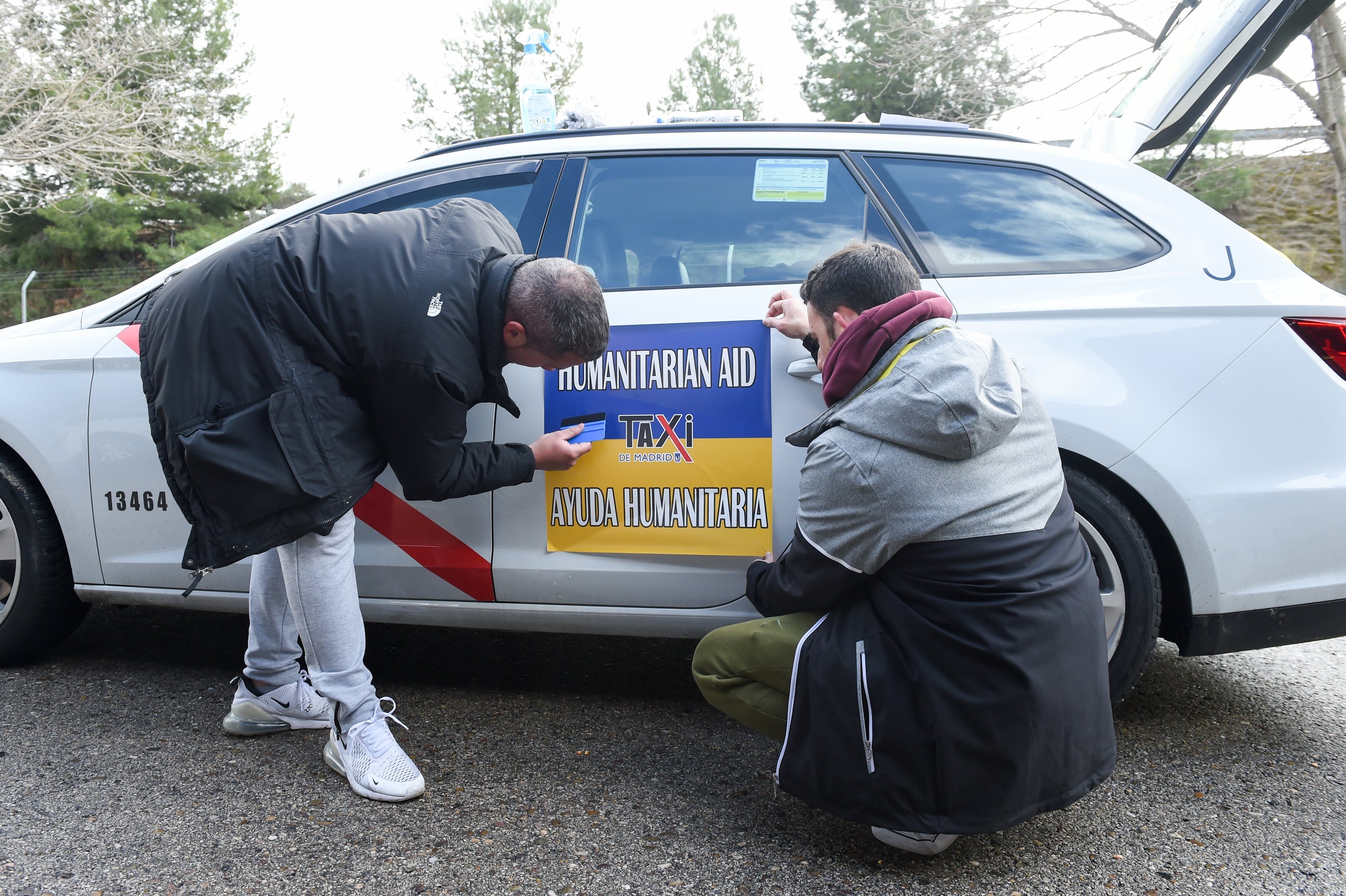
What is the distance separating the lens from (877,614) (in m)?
1.75

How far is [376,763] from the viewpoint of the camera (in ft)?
7.06

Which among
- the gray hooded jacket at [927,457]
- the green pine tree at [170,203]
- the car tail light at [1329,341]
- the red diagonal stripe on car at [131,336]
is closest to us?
the gray hooded jacket at [927,457]

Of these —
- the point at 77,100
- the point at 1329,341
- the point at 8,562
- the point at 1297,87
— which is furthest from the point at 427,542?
the point at 77,100

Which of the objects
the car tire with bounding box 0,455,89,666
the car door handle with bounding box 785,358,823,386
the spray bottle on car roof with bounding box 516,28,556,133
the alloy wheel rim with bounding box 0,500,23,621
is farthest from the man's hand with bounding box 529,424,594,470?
the alloy wheel rim with bounding box 0,500,23,621

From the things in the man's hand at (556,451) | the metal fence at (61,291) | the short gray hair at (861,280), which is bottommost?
the metal fence at (61,291)

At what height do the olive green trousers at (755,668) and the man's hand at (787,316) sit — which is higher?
the man's hand at (787,316)

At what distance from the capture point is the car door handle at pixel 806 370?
2186 millimetres

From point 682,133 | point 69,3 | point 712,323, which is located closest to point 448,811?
point 712,323

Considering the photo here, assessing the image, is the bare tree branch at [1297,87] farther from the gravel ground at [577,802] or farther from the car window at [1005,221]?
the car window at [1005,221]

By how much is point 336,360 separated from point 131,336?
0.96m

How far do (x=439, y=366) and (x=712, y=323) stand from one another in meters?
0.70

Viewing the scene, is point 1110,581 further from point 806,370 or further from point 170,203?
point 170,203

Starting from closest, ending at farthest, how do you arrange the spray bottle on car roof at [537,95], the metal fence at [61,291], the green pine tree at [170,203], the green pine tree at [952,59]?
1. the spray bottle on car roof at [537,95]
2. the green pine tree at [952,59]
3. the metal fence at [61,291]
4. the green pine tree at [170,203]

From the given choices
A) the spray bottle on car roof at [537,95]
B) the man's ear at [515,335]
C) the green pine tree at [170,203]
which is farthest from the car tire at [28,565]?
the green pine tree at [170,203]
